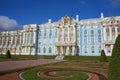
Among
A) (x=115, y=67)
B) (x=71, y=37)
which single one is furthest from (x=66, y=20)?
(x=115, y=67)

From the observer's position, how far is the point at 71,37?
59.6m

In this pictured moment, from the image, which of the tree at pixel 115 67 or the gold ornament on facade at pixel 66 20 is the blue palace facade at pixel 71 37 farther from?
the tree at pixel 115 67

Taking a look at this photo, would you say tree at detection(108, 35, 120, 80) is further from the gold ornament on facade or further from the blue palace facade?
the gold ornament on facade

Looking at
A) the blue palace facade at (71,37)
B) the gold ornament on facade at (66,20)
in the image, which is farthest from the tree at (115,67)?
the gold ornament on facade at (66,20)

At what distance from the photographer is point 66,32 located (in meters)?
60.7

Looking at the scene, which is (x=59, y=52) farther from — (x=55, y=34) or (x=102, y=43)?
(x=102, y=43)

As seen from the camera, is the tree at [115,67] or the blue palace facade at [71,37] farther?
the blue palace facade at [71,37]

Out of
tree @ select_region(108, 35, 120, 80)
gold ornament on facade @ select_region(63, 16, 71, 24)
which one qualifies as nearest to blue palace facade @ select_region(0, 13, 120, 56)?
gold ornament on facade @ select_region(63, 16, 71, 24)

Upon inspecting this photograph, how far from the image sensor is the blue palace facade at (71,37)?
174ft

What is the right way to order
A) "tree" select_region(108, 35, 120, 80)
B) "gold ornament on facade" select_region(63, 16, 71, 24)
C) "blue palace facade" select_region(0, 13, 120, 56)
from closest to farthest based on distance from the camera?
"tree" select_region(108, 35, 120, 80)
"blue palace facade" select_region(0, 13, 120, 56)
"gold ornament on facade" select_region(63, 16, 71, 24)

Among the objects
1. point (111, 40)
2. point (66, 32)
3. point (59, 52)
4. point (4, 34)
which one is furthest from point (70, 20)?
point (4, 34)

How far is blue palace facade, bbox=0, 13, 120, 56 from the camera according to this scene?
52969 mm

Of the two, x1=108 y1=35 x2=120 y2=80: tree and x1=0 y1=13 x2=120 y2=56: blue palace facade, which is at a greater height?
x1=0 y1=13 x2=120 y2=56: blue palace facade

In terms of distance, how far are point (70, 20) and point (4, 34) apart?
1651 inches
